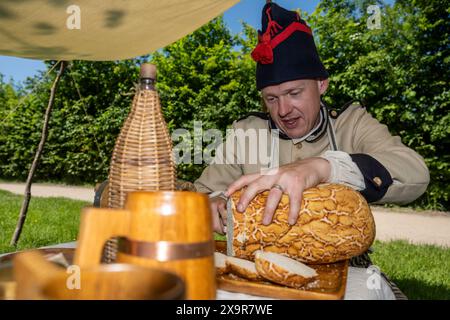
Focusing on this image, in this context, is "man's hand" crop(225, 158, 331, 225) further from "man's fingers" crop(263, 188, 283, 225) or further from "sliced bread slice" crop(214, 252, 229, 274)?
"sliced bread slice" crop(214, 252, 229, 274)

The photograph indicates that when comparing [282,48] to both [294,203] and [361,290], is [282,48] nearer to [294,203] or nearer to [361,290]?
[294,203]

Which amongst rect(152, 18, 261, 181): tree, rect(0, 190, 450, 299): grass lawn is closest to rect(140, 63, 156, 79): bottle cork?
rect(0, 190, 450, 299): grass lawn

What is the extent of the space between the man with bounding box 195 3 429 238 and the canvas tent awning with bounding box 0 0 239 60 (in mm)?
1085

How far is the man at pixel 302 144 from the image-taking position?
1136 millimetres

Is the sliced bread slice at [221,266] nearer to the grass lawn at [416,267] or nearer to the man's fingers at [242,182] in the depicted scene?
the man's fingers at [242,182]

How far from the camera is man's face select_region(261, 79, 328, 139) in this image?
192cm

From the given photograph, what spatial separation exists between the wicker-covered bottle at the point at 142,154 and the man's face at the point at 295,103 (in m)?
1.11

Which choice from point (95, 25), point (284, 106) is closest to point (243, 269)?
point (284, 106)

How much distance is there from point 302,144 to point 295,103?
268 millimetres

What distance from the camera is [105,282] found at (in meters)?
0.57

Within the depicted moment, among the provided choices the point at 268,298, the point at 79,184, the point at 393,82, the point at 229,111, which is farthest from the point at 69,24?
the point at 79,184

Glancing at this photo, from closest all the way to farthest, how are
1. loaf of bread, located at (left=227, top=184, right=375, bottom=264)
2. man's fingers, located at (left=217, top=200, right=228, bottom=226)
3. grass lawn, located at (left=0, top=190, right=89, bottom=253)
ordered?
loaf of bread, located at (left=227, top=184, right=375, bottom=264)
man's fingers, located at (left=217, top=200, right=228, bottom=226)
grass lawn, located at (left=0, top=190, right=89, bottom=253)
